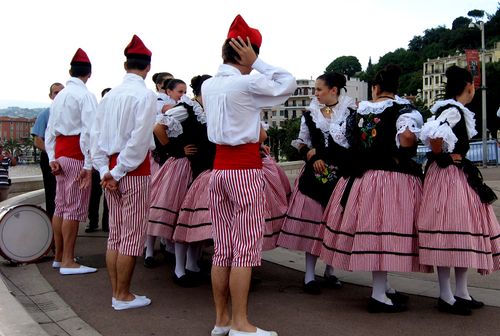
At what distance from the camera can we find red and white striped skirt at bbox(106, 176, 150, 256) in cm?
464

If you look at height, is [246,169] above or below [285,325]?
above

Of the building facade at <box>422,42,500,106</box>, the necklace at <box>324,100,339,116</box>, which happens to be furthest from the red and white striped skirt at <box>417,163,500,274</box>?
the building facade at <box>422,42,500,106</box>

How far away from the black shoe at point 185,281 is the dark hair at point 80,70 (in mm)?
2335

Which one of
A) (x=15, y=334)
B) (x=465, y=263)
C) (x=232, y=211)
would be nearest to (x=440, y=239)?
(x=465, y=263)

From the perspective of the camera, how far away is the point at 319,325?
168 inches

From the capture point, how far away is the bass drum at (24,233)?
6066 millimetres

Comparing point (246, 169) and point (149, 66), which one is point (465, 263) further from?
point (149, 66)

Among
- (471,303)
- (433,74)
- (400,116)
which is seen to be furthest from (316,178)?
(433,74)

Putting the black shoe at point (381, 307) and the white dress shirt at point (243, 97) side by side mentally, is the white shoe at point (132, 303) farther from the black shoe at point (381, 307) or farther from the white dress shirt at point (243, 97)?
the black shoe at point (381, 307)

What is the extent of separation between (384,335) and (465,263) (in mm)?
808

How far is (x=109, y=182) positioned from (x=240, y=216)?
1.30 m

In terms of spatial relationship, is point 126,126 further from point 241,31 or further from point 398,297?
point 398,297

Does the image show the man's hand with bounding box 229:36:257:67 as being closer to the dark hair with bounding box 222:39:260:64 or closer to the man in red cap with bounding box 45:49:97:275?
the dark hair with bounding box 222:39:260:64

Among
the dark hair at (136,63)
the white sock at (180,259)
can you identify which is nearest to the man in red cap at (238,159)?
the dark hair at (136,63)
